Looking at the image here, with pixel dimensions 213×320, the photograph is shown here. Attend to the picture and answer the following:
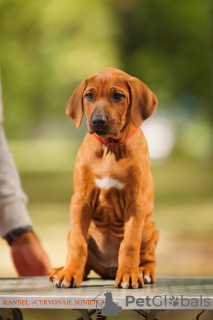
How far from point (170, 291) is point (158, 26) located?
927cm

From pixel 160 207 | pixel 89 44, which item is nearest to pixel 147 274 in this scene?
pixel 160 207

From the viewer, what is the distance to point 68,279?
1.60 m

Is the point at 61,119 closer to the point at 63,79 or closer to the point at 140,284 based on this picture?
the point at 63,79

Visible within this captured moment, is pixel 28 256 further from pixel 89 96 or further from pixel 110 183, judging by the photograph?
pixel 89 96

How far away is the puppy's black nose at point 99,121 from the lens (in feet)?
5.05

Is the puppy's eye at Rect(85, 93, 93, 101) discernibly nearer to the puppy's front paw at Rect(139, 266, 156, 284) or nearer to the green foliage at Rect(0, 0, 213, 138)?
the puppy's front paw at Rect(139, 266, 156, 284)

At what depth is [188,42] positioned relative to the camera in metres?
11.1

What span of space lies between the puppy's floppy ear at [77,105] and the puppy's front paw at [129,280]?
1.59ft

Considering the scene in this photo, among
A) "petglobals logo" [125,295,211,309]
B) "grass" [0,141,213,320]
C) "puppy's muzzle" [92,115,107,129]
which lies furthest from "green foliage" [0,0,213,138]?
"petglobals logo" [125,295,211,309]

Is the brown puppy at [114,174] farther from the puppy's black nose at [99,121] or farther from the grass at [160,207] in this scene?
the grass at [160,207]

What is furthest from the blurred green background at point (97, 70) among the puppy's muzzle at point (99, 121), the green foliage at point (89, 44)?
the puppy's muzzle at point (99, 121)

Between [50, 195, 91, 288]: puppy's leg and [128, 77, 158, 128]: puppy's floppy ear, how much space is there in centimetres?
32

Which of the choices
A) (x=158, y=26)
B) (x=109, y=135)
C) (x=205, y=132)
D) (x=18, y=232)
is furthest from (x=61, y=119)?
(x=109, y=135)

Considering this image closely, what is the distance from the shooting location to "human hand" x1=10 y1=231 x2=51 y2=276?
2.29 metres
